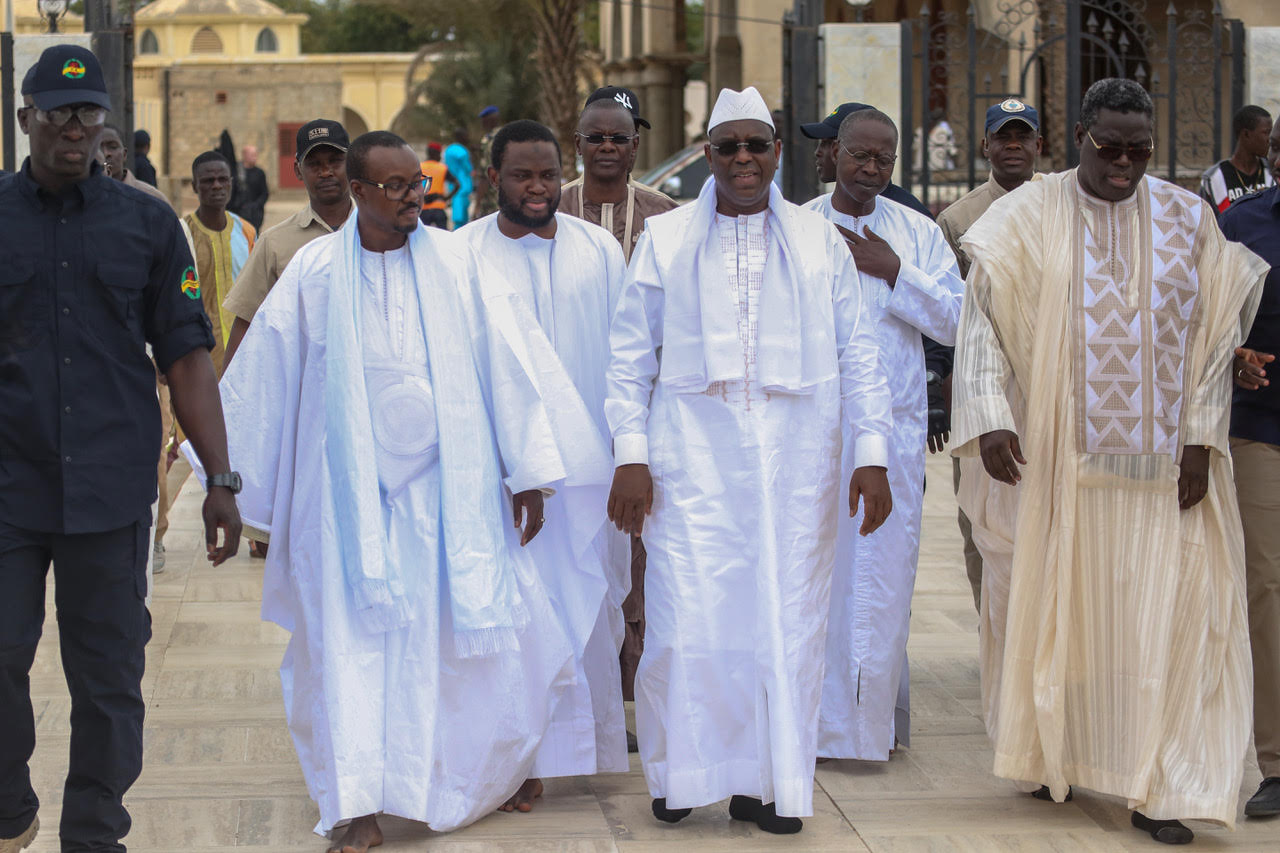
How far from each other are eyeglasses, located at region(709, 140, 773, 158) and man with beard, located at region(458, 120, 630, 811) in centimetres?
59

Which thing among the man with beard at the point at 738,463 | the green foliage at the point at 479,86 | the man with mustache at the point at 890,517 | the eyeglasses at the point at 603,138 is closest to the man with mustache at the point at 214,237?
the eyeglasses at the point at 603,138

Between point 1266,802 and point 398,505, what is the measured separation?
2.58 m

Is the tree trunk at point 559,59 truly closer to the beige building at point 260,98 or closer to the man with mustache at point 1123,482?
the man with mustache at point 1123,482

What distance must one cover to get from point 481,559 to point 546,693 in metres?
0.49

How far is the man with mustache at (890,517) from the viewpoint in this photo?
5242mm

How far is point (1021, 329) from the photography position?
4750 millimetres

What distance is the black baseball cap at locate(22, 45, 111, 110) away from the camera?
382 centimetres

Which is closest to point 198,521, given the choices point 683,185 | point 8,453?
point 8,453

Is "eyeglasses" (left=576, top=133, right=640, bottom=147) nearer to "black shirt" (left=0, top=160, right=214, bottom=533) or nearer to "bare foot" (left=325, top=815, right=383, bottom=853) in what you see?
"black shirt" (left=0, top=160, right=214, bottom=533)

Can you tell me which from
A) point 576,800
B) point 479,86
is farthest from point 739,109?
point 479,86

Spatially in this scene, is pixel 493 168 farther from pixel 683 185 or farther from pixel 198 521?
pixel 683 185

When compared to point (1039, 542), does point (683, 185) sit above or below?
above

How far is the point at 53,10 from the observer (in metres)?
10.4

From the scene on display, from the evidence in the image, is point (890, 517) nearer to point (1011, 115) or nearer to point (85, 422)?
point (1011, 115)
